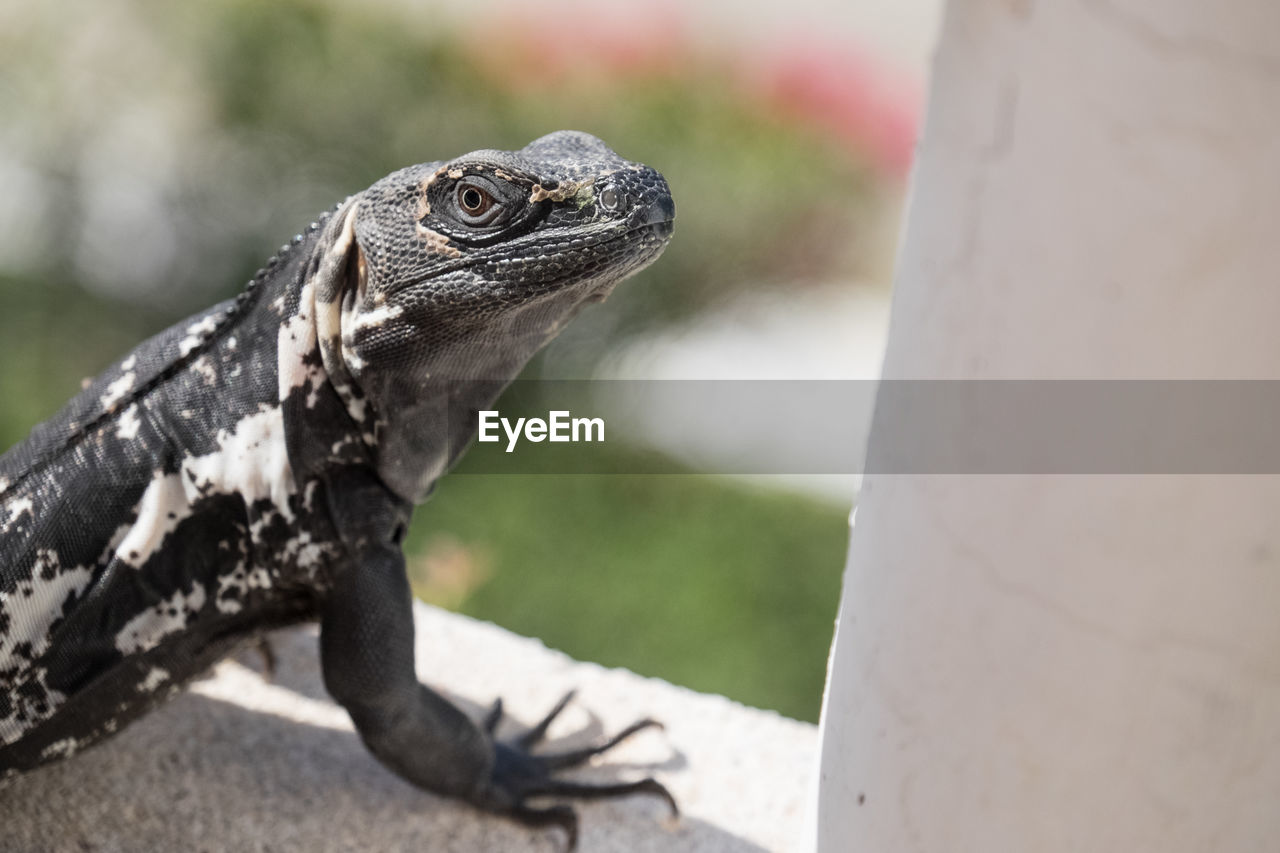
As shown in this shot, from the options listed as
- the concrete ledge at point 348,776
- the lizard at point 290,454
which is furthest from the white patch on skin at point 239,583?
the concrete ledge at point 348,776

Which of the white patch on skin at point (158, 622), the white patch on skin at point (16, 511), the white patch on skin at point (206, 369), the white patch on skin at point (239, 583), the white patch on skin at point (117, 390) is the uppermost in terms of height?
the white patch on skin at point (206, 369)

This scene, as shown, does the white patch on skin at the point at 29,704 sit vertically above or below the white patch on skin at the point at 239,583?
below

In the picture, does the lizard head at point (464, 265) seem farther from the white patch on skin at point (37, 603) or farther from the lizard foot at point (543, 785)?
the lizard foot at point (543, 785)

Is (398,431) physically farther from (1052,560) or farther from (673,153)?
(673,153)

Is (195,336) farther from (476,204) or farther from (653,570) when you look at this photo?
(653,570)

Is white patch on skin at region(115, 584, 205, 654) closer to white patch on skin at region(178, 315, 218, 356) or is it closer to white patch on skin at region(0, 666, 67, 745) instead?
white patch on skin at region(0, 666, 67, 745)
